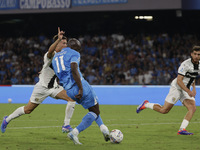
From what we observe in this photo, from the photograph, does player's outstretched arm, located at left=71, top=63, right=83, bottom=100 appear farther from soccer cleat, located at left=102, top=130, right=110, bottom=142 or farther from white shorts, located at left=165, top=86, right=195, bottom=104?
white shorts, located at left=165, top=86, right=195, bottom=104

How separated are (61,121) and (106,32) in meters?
15.9

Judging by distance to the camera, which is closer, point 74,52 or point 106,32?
point 74,52

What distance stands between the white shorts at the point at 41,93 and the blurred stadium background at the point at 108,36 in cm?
1180

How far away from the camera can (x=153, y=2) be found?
2250 cm

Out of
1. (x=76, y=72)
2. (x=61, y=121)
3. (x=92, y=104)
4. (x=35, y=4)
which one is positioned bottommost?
(x=61, y=121)

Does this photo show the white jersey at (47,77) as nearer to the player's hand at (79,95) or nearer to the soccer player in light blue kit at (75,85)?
the soccer player in light blue kit at (75,85)

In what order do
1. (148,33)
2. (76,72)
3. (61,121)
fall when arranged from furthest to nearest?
(148,33), (61,121), (76,72)

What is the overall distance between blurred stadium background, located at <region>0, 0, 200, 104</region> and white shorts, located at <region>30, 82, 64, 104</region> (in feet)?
38.7

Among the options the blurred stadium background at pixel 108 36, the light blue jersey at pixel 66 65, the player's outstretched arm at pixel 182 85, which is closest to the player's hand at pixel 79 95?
the light blue jersey at pixel 66 65

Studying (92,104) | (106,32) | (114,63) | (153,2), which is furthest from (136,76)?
(92,104)

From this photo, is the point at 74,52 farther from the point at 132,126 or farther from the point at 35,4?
the point at 35,4

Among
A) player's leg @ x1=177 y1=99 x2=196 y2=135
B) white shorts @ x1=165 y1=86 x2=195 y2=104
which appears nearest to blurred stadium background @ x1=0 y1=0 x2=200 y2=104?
white shorts @ x1=165 y1=86 x2=195 y2=104

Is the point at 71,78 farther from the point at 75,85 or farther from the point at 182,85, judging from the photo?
the point at 182,85

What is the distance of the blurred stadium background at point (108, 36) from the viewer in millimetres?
22734
